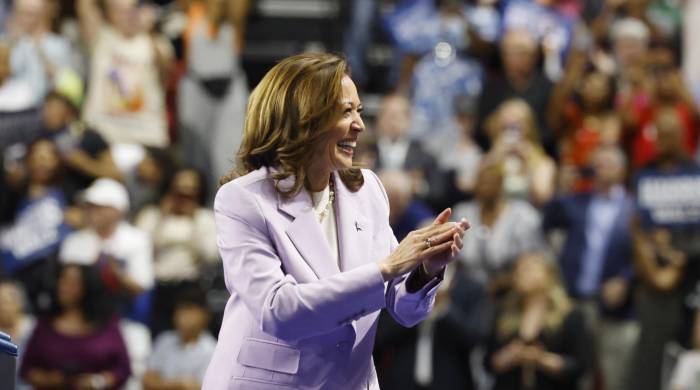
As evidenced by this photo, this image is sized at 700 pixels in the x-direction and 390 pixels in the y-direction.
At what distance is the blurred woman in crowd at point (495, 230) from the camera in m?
8.17

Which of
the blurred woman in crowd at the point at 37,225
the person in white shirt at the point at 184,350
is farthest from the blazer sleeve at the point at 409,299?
the blurred woman in crowd at the point at 37,225

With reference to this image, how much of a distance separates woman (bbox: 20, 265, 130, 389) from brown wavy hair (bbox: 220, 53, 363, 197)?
464cm

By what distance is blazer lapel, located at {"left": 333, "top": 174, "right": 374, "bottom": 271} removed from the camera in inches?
129

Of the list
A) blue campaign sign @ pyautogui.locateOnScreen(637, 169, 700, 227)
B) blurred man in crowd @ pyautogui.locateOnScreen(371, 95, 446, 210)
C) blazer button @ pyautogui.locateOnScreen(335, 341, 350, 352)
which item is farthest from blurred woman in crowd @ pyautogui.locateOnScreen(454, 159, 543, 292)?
blazer button @ pyautogui.locateOnScreen(335, 341, 350, 352)

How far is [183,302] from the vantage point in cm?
779

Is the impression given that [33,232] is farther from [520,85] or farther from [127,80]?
[520,85]

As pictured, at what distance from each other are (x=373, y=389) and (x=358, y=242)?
34 cm

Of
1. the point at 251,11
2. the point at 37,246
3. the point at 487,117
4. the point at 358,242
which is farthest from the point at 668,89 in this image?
the point at 358,242

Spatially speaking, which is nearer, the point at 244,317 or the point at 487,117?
the point at 244,317

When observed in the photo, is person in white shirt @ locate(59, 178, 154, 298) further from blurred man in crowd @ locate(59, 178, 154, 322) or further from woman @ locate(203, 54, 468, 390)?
woman @ locate(203, 54, 468, 390)

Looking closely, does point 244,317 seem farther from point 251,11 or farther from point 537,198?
point 251,11

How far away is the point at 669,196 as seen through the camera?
784 cm

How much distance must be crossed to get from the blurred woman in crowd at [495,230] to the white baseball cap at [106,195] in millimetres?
1970

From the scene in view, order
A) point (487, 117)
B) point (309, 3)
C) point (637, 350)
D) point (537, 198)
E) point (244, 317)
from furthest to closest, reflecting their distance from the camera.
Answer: point (309, 3), point (487, 117), point (537, 198), point (637, 350), point (244, 317)
